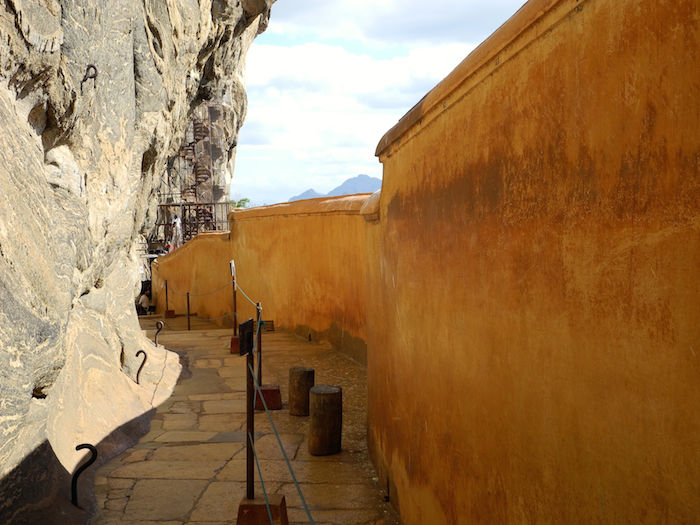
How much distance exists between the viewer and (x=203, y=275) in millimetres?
14359

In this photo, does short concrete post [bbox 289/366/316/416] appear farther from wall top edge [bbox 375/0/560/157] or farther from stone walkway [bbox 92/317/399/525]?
wall top edge [bbox 375/0/560/157]

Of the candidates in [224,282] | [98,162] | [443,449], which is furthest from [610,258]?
[224,282]

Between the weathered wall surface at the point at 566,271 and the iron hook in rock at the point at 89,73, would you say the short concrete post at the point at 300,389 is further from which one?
the iron hook in rock at the point at 89,73

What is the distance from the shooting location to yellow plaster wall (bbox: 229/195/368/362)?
864 cm

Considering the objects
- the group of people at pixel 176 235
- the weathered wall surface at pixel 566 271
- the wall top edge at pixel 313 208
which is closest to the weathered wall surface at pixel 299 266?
the wall top edge at pixel 313 208

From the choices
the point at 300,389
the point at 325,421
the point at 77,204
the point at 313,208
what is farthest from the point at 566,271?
the point at 313,208

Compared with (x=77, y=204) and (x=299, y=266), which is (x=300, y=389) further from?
(x=299, y=266)

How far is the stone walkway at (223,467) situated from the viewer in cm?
421

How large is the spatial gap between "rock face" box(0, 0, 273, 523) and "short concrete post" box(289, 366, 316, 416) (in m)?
1.55

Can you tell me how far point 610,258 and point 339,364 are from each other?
691 centimetres

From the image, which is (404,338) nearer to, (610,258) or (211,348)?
(610,258)

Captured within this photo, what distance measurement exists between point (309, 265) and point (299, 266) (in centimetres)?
34

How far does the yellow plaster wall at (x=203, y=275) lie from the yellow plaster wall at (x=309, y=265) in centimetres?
82

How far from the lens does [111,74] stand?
6930 millimetres
